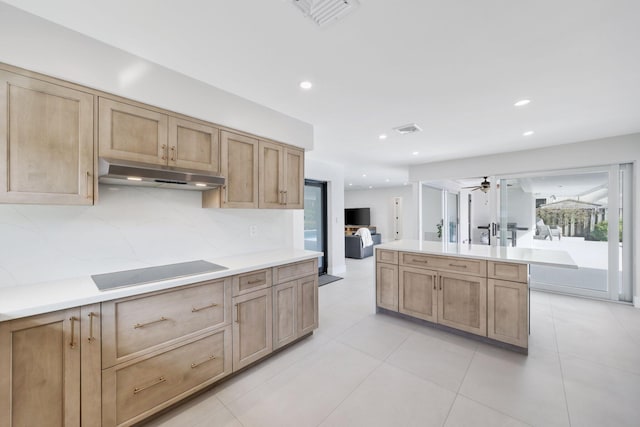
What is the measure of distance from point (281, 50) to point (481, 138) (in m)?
3.32

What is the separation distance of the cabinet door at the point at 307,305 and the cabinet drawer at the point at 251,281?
416 millimetres

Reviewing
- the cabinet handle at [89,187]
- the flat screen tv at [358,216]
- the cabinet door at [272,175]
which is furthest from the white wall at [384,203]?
the cabinet handle at [89,187]

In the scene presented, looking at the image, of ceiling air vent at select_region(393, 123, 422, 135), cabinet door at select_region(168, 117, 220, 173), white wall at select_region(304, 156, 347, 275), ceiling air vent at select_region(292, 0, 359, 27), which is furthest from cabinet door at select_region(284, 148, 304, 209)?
white wall at select_region(304, 156, 347, 275)

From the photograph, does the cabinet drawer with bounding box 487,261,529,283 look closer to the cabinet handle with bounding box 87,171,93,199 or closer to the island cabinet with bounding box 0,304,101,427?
the island cabinet with bounding box 0,304,101,427

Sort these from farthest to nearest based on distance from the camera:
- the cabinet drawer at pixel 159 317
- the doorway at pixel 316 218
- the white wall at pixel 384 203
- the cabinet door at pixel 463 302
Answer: the white wall at pixel 384 203 → the doorway at pixel 316 218 → the cabinet door at pixel 463 302 → the cabinet drawer at pixel 159 317

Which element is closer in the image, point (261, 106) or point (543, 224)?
point (261, 106)

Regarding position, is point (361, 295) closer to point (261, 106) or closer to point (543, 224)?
point (261, 106)

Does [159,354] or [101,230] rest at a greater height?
[101,230]

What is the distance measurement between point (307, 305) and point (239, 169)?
1.53m

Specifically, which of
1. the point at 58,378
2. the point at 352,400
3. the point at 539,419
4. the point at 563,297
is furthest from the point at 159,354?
the point at 563,297

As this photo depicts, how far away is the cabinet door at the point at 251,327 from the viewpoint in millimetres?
2053

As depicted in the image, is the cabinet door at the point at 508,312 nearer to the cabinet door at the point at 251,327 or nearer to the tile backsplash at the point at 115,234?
the cabinet door at the point at 251,327

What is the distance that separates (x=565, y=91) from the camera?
2307 mm

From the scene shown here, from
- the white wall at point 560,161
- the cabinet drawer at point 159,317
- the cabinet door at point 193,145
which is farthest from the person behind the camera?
the white wall at point 560,161
